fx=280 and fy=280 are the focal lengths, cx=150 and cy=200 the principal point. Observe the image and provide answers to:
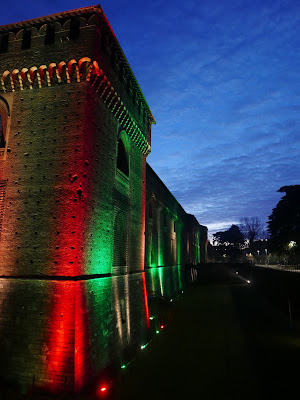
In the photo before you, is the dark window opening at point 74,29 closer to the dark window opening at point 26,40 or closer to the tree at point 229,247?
the dark window opening at point 26,40

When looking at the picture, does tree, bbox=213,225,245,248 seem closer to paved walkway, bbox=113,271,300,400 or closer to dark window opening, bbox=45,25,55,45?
paved walkway, bbox=113,271,300,400

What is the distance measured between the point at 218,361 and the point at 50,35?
1341 centimetres

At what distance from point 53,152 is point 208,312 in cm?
1670

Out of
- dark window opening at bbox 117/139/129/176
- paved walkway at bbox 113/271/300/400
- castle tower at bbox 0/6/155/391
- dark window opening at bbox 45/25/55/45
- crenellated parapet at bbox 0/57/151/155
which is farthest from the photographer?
dark window opening at bbox 117/139/129/176

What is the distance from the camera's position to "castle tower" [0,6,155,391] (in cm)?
777

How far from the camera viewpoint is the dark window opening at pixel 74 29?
375 inches

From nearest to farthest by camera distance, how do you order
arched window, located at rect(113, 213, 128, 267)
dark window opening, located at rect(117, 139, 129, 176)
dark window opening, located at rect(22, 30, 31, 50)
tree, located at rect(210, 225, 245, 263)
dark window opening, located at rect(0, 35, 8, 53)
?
dark window opening, located at rect(22, 30, 31, 50), dark window opening, located at rect(0, 35, 8, 53), arched window, located at rect(113, 213, 128, 267), dark window opening, located at rect(117, 139, 129, 176), tree, located at rect(210, 225, 245, 263)

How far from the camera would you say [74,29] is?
9.63m

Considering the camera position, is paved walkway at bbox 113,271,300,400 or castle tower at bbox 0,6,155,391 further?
paved walkway at bbox 113,271,300,400

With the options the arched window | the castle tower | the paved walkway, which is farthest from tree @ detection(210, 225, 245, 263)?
the castle tower

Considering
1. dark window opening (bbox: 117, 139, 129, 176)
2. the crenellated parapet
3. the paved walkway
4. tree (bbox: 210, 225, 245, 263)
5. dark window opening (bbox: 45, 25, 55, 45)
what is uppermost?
dark window opening (bbox: 45, 25, 55, 45)

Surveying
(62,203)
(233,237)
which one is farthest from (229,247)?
(62,203)

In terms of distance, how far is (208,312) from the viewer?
803 inches

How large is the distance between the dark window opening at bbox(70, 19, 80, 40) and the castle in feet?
0.16
